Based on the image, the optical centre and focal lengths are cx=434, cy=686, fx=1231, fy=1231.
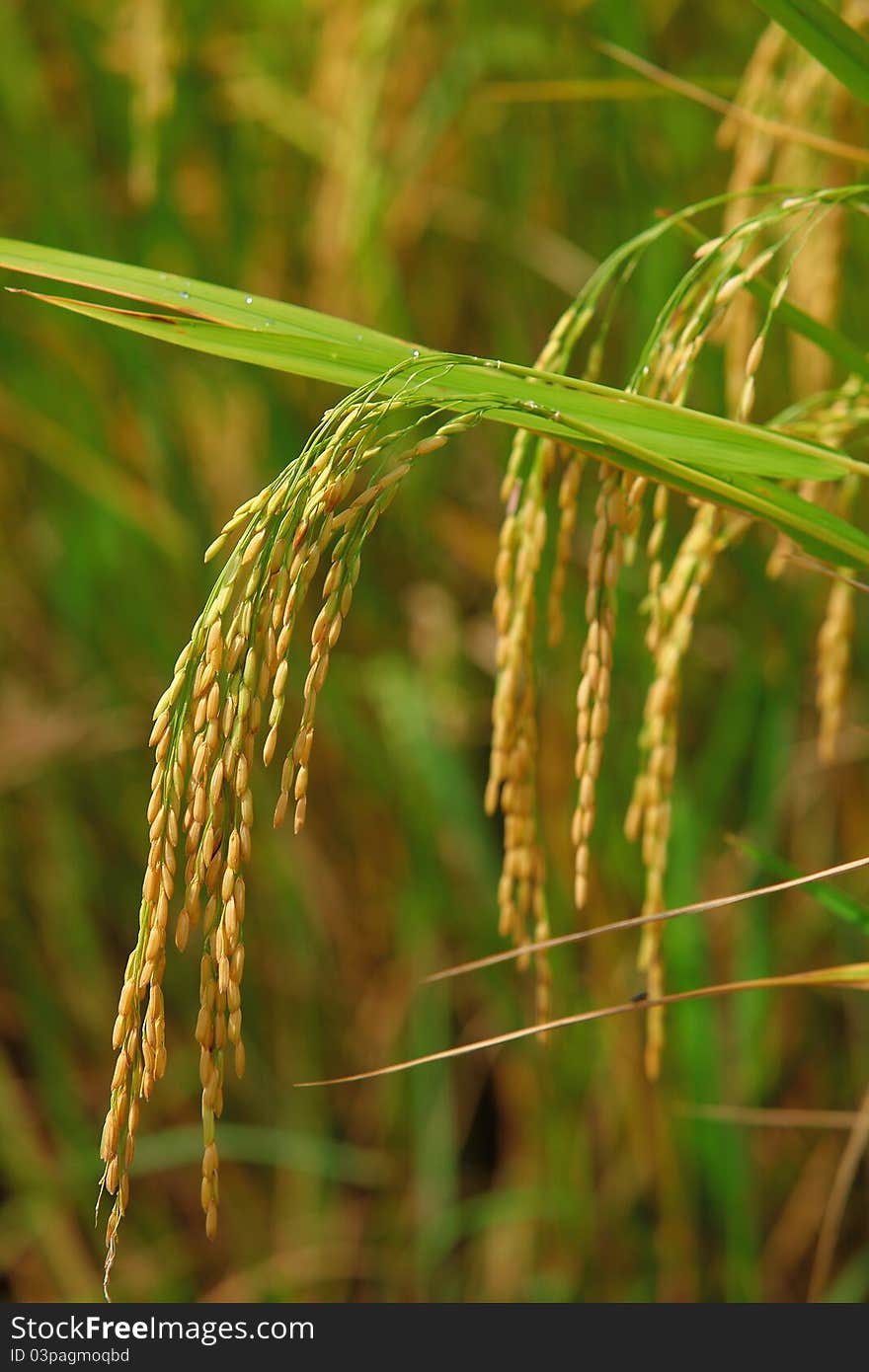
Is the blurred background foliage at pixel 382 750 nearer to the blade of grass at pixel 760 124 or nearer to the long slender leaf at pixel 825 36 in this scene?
the blade of grass at pixel 760 124

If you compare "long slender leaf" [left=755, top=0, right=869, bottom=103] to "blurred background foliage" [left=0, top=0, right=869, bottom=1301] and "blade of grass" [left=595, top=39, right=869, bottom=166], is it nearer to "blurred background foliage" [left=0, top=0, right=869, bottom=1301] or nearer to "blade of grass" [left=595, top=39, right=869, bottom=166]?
"blade of grass" [left=595, top=39, right=869, bottom=166]

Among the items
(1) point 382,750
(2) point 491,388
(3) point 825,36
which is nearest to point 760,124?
(3) point 825,36

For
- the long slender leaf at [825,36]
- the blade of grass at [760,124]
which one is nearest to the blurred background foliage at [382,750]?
the blade of grass at [760,124]

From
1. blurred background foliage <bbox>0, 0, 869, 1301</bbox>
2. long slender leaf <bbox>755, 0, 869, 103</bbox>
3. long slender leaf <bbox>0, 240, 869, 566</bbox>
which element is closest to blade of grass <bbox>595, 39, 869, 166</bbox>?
long slender leaf <bbox>755, 0, 869, 103</bbox>

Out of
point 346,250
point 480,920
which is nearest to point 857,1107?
point 480,920

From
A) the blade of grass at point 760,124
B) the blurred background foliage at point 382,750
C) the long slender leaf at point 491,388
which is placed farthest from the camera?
the blurred background foliage at point 382,750
